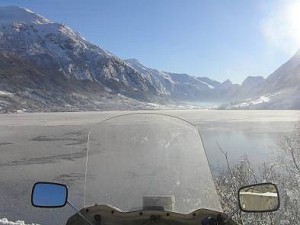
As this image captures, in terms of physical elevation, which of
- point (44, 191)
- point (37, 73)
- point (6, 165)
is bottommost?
point (6, 165)

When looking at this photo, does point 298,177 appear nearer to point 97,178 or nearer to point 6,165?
point 6,165

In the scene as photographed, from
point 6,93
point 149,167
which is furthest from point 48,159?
point 6,93

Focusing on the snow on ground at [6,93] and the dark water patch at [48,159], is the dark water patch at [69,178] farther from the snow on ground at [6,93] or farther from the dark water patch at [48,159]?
the snow on ground at [6,93]

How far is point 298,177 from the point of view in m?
18.7

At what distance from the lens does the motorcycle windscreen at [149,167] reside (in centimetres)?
254

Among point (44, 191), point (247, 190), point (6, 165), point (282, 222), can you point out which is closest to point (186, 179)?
point (247, 190)

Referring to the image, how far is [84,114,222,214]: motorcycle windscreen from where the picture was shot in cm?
254

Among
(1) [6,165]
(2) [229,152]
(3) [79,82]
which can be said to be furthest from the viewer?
(3) [79,82]

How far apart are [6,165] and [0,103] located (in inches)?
4344

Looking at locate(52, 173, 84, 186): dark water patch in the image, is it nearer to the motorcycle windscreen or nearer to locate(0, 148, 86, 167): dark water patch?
locate(0, 148, 86, 167): dark water patch

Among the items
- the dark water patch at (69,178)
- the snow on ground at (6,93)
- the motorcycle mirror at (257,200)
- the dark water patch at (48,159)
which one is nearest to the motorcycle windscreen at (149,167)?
the motorcycle mirror at (257,200)

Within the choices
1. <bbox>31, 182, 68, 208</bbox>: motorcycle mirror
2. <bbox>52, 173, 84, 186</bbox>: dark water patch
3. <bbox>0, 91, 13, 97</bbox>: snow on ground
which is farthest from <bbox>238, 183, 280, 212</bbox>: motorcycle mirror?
<bbox>0, 91, 13, 97</bbox>: snow on ground

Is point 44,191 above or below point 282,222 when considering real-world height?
above

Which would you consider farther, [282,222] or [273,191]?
[282,222]
